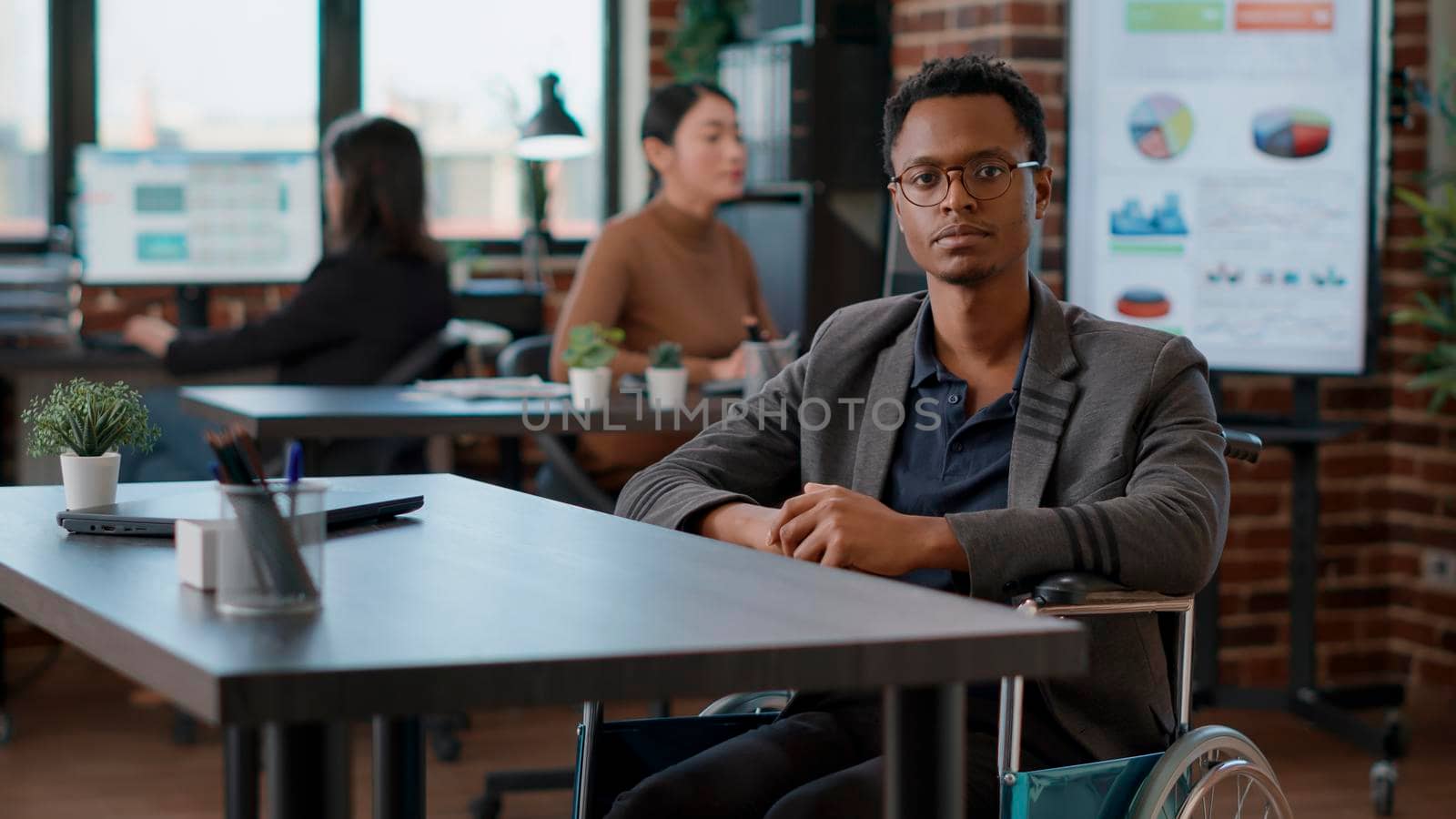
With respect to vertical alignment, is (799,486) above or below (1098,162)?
below

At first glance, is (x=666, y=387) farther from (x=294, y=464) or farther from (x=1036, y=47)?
(x=294, y=464)

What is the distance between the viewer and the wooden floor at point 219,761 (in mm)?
3328

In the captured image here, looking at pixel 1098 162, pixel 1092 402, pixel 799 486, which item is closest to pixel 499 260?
pixel 1098 162

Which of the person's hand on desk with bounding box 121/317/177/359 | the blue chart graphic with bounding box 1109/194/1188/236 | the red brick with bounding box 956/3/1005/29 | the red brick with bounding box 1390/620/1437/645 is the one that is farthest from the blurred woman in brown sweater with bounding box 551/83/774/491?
the red brick with bounding box 1390/620/1437/645

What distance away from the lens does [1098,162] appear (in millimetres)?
3713

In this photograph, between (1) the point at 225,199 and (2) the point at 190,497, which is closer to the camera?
(2) the point at 190,497

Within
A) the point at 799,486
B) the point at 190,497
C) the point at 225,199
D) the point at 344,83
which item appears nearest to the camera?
the point at 190,497

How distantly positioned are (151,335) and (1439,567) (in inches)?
124

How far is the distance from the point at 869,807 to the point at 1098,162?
2415 millimetres

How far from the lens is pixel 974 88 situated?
1968 millimetres

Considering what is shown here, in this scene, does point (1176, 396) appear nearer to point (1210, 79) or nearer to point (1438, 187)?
point (1210, 79)

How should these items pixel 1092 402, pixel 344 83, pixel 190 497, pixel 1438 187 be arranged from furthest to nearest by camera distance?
1. pixel 344 83
2. pixel 1438 187
3. pixel 1092 402
4. pixel 190 497

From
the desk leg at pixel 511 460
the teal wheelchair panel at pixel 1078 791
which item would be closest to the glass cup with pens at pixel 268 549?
the teal wheelchair panel at pixel 1078 791

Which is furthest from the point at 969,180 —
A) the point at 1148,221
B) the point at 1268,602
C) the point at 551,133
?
the point at 1268,602
